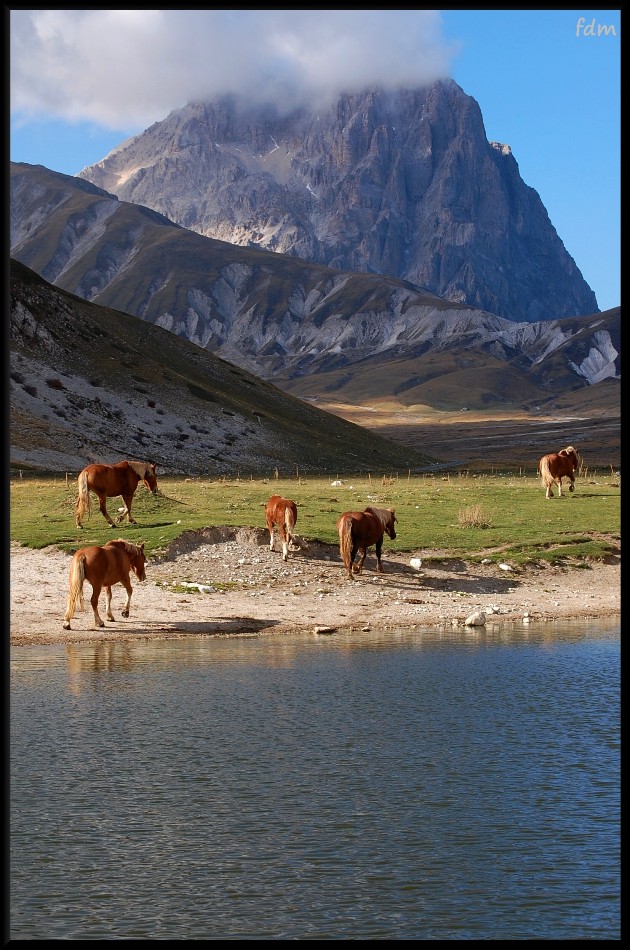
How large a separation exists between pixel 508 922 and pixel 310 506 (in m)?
33.3

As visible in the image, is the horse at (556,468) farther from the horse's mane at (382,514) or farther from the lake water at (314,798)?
the lake water at (314,798)

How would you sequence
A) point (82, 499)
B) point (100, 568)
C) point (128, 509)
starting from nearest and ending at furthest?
point (100, 568) → point (82, 499) → point (128, 509)

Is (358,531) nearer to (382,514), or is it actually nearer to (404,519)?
(382,514)

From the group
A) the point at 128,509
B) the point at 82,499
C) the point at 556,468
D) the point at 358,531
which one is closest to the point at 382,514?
the point at 358,531

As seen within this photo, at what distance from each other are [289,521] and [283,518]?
0.35 metres

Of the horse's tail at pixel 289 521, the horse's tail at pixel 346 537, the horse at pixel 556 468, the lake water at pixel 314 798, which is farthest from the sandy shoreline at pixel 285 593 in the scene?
the horse at pixel 556 468

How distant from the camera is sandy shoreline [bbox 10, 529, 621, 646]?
27.4 m

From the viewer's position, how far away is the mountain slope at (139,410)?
319 ft

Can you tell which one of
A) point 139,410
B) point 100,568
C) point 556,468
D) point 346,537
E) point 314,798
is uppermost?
point 139,410

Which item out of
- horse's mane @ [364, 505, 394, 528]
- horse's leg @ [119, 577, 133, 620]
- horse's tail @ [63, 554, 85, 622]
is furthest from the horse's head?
horse's tail @ [63, 554, 85, 622]

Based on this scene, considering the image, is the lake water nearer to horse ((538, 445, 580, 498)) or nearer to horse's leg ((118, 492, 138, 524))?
horse's leg ((118, 492, 138, 524))

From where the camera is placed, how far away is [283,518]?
33.3m

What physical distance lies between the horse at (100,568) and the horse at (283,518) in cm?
690

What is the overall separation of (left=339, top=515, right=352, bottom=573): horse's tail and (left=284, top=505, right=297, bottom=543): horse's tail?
186cm
